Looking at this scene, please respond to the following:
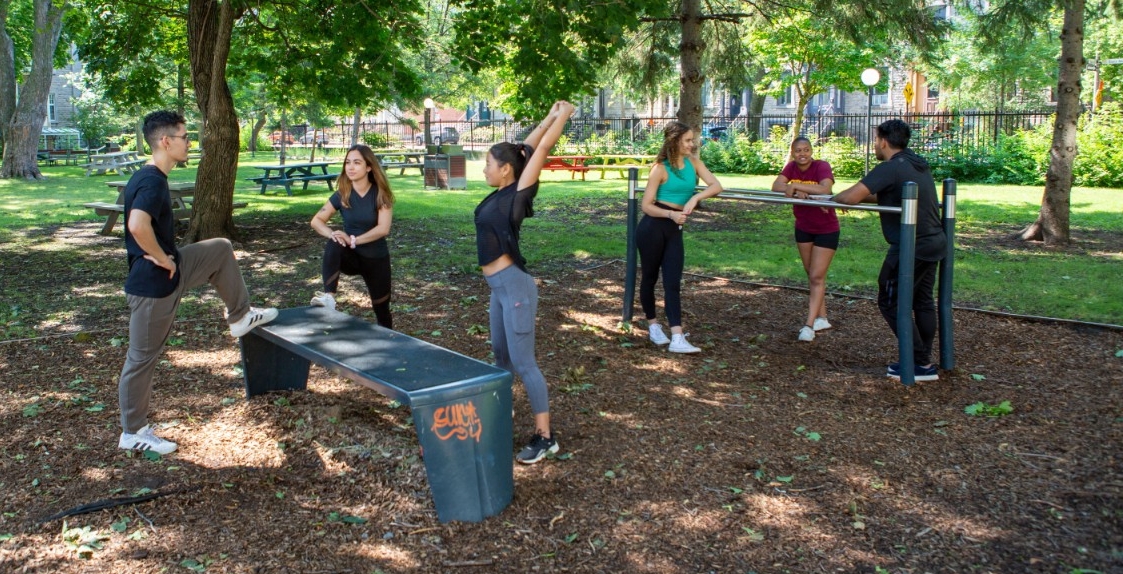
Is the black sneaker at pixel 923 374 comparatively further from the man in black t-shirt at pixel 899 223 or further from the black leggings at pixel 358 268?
the black leggings at pixel 358 268

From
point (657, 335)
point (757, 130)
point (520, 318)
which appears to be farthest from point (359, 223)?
point (757, 130)

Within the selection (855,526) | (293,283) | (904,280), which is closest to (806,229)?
(904,280)

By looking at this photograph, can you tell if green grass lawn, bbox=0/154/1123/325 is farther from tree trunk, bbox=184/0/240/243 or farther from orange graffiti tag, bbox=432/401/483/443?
orange graffiti tag, bbox=432/401/483/443

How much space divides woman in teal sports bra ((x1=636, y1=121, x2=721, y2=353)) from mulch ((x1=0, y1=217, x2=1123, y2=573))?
0.47m

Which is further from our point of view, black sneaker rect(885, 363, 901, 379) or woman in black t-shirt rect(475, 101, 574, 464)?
black sneaker rect(885, 363, 901, 379)

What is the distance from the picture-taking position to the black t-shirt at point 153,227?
4512mm

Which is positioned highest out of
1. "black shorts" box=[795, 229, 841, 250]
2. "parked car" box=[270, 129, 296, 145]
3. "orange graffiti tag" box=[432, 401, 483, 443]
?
"parked car" box=[270, 129, 296, 145]

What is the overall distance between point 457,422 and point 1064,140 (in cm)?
1062

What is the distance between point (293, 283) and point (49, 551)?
19.1 feet

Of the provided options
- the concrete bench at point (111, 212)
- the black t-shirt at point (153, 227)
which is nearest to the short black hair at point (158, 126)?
the black t-shirt at point (153, 227)

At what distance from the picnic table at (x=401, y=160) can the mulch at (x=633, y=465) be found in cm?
1798

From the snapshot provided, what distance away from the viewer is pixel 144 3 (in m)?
13.1

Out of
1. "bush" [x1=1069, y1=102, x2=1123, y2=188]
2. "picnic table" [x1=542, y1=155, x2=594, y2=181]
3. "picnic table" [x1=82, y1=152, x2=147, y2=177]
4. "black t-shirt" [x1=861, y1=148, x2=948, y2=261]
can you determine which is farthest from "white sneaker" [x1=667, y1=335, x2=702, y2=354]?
"picnic table" [x1=82, y1=152, x2=147, y2=177]

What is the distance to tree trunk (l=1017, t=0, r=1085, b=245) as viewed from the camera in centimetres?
1166
